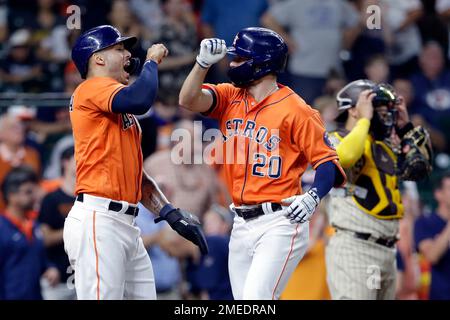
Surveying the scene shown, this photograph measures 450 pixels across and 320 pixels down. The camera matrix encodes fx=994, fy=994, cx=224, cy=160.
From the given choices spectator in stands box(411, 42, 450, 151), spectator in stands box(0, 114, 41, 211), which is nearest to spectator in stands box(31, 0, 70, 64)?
spectator in stands box(0, 114, 41, 211)

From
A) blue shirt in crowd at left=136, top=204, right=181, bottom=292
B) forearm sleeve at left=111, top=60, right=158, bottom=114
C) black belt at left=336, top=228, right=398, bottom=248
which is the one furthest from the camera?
blue shirt in crowd at left=136, top=204, right=181, bottom=292

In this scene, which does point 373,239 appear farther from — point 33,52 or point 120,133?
point 33,52

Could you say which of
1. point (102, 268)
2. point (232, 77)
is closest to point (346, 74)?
point (232, 77)

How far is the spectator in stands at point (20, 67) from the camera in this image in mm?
11148

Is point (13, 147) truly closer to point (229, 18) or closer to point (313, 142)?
point (229, 18)

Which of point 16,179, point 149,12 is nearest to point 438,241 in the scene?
point 16,179

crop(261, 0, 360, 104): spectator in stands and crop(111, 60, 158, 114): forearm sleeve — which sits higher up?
crop(111, 60, 158, 114): forearm sleeve

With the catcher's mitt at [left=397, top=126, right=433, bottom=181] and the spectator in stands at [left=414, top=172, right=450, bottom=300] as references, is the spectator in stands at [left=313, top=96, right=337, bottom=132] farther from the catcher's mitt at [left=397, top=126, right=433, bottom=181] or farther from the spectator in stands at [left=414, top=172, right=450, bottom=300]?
the catcher's mitt at [left=397, top=126, right=433, bottom=181]

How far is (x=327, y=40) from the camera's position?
38.1ft

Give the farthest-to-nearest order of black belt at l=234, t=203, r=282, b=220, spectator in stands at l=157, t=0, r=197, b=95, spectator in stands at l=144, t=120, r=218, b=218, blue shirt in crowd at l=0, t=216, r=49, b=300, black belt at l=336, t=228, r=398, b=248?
spectator in stands at l=157, t=0, r=197, b=95 → spectator in stands at l=144, t=120, r=218, b=218 → blue shirt in crowd at l=0, t=216, r=49, b=300 → black belt at l=336, t=228, r=398, b=248 → black belt at l=234, t=203, r=282, b=220

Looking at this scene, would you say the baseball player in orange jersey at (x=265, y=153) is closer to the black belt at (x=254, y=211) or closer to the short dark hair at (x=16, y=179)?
the black belt at (x=254, y=211)

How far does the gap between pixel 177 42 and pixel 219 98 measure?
16.8ft

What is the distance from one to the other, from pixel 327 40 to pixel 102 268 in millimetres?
6457

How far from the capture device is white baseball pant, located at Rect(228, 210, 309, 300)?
5.96 metres
